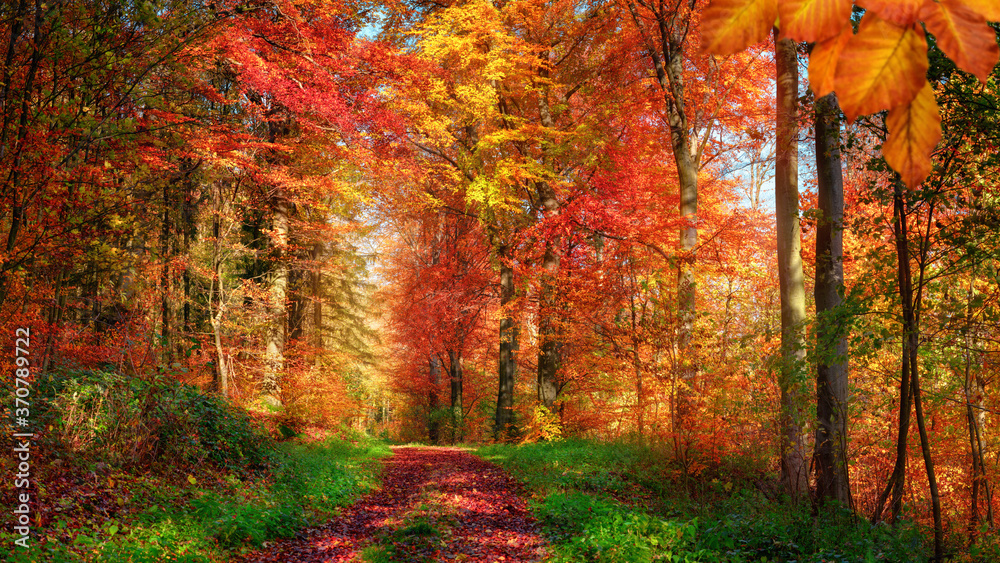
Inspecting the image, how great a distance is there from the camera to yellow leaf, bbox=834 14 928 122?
1.42 feet

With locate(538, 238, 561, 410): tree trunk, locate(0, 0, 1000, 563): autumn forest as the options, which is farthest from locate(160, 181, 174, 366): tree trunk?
locate(538, 238, 561, 410): tree trunk

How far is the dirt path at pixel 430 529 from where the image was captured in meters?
6.05

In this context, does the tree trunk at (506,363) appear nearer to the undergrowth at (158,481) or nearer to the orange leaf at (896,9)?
the undergrowth at (158,481)

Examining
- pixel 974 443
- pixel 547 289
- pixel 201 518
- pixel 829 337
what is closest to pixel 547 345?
pixel 547 289

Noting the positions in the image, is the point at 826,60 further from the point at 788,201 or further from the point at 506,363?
the point at 506,363

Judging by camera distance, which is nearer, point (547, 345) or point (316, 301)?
point (547, 345)

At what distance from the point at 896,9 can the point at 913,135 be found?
0.10 metres

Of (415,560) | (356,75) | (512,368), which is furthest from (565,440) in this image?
(356,75)

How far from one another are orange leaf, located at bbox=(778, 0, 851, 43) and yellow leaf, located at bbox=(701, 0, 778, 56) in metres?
0.01

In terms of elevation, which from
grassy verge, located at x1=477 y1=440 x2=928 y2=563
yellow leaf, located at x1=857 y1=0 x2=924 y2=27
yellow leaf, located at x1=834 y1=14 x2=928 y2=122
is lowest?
grassy verge, located at x1=477 y1=440 x2=928 y2=563

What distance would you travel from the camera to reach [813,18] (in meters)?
0.47

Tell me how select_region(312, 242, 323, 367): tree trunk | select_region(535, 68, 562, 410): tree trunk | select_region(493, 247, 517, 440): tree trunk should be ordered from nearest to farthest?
select_region(535, 68, 562, 410): tree trunk, select_region(312, 242, 323, 367): tree trunk, select_region(493, 247, 517, 440): tree trunk

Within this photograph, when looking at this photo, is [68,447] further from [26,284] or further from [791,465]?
[791,465]

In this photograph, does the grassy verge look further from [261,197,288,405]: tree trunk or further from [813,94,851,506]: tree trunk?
[261,197,288,405]: tree trunk
